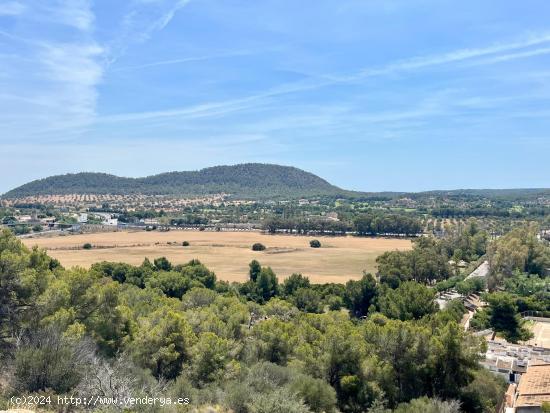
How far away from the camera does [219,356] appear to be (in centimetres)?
2139

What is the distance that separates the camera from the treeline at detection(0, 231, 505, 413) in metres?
16.2

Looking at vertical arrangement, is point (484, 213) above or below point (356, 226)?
above

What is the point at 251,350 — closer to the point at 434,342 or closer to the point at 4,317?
the point at 434,342

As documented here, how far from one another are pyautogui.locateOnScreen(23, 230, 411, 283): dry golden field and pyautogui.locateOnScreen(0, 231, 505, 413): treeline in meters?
45.9

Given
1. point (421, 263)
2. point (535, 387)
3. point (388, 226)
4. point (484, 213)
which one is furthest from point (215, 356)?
point (484, 213)

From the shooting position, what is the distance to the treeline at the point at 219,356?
16156mm

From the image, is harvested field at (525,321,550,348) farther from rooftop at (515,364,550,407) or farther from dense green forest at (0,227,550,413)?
dense green forest at (0,227,550,413)

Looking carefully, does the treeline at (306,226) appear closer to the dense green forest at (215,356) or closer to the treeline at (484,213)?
the treeline at (484,213)

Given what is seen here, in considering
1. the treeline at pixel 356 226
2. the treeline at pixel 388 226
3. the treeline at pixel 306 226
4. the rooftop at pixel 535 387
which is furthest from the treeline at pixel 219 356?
the treeline at pixel 306 226

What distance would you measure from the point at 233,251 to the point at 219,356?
81.6 metres

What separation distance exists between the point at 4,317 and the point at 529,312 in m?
47.3

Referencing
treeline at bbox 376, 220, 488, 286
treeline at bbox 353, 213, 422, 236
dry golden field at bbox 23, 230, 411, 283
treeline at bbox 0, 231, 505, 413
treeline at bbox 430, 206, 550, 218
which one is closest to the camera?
treeline at bbox 0, 231, 505, 413

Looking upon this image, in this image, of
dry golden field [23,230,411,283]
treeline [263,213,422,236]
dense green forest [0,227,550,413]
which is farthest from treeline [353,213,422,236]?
dense green forest [0,227,550,413]

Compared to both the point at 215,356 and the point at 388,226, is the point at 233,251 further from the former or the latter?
→ the point at 215,356
